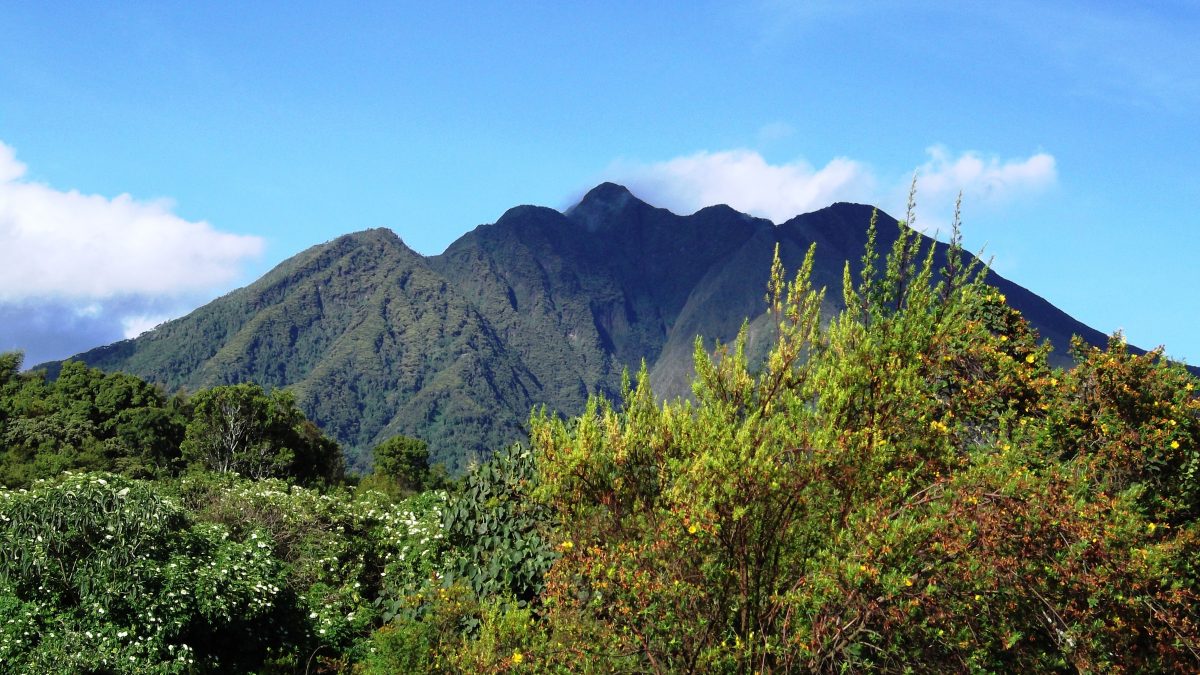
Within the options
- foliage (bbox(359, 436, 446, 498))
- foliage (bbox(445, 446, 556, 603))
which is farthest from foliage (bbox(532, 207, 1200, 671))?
foliage (bbox(359, 436, 446, 498))

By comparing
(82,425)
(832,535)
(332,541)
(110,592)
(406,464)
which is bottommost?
(332,541)

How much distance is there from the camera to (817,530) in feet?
22.5

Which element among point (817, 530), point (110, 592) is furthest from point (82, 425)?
point (817, 530)

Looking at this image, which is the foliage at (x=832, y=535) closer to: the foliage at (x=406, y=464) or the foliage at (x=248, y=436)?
the foliage at (x=248, y=436)

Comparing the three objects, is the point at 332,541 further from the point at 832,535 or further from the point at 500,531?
the point at 832,535

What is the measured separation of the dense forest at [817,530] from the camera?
639 cm

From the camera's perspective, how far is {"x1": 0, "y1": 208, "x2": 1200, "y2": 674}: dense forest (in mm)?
6391

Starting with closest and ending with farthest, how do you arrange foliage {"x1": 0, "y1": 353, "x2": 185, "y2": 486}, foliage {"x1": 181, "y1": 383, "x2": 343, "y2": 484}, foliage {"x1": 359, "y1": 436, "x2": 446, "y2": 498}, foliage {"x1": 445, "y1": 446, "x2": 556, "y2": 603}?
foliage {"x1": 445, "y1": 446, "x2": 556, "y2": 603} < foliage {"x1": 0, "y1": 353, "x2": 185, "y2": 486} < foliage {"x1": 181, "y1": 383, "x2": 343, "y2": 484} < foliage {"x1": 359, "y1": 436, "x2": 446, "y2": 498}

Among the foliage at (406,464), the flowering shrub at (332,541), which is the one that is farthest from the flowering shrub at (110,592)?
the foliage at (406,464)

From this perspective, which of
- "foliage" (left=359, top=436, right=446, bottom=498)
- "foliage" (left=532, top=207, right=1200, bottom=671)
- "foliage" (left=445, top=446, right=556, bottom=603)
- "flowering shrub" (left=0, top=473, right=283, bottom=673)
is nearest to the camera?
"foliage" (left=532, top=207, right=1200, bottom=671)

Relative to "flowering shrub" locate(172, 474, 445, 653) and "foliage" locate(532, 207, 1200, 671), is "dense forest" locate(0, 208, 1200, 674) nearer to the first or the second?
"foliage" locate(532, 207, 1200, 671)

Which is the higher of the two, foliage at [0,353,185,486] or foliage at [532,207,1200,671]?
foliage at [0,353,185,486]

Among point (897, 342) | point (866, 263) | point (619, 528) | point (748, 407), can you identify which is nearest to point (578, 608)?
point (619, 528)

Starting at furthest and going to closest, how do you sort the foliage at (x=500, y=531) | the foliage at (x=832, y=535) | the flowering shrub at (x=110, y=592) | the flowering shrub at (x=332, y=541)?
the flowering shrub at (x=332, y=541)
the flowering shrub at (x=110, y=592)
the foliage at (x=500, y=531)
the foliage at (x=832, y=535)
